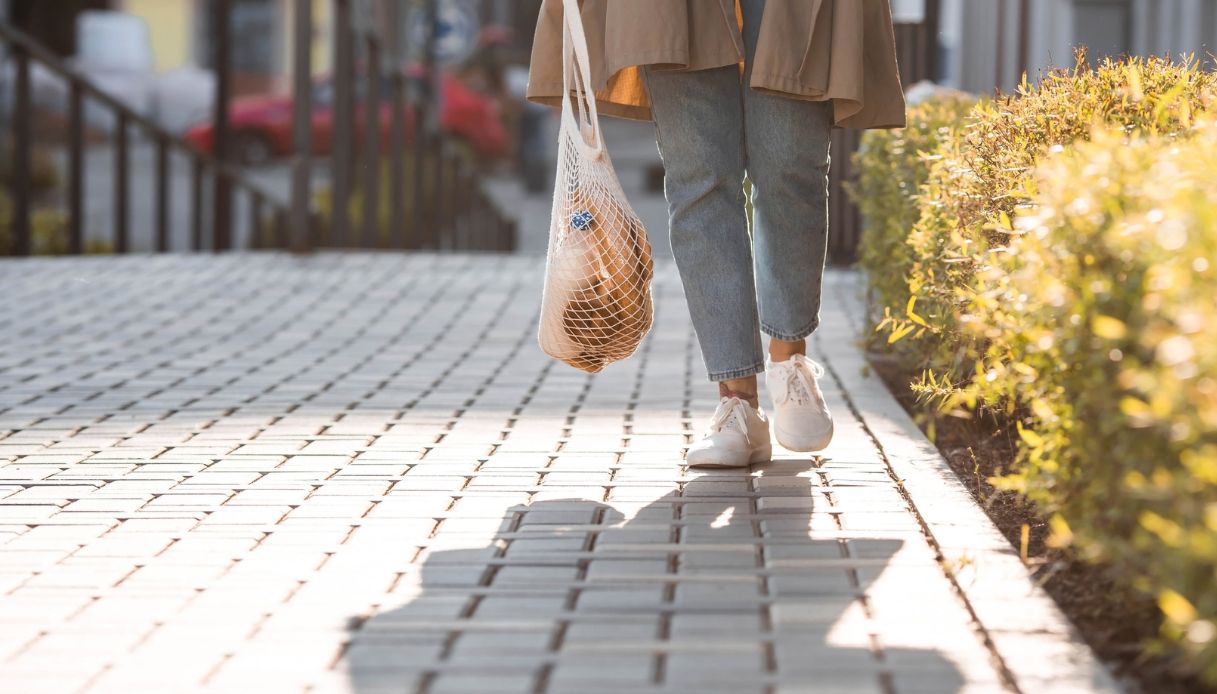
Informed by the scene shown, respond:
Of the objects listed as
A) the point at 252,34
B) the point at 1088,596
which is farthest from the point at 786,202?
the point at 252,34

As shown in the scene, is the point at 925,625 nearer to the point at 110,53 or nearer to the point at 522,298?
the point at 522,298

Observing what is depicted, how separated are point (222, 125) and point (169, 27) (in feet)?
63.4

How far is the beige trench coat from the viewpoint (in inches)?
149

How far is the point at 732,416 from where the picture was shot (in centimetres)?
407

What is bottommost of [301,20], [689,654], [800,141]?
[689,654]

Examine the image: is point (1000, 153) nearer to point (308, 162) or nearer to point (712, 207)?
point (712, 207)

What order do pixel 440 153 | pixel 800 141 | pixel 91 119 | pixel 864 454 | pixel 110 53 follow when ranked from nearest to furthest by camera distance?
pixel 800 141 → pixel 864 454 → pixel 440 153 → pixel 91 119 → pixel 110 53

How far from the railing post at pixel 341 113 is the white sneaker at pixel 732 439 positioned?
7521mm

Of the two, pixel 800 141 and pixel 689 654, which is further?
pixel 800 141

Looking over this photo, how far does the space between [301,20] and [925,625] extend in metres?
7.83

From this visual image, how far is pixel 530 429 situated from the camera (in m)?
4.76

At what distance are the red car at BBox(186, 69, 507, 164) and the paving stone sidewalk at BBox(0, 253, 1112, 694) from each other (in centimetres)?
1703

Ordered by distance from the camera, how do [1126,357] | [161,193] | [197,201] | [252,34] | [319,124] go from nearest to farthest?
[1126,357]
[161,193]
[197,201]
[319,124]
[252,34]

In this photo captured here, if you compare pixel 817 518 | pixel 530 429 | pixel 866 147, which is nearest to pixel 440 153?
pixel 866 147
